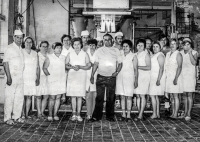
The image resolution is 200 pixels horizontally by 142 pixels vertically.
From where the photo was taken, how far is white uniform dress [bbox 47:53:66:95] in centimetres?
527

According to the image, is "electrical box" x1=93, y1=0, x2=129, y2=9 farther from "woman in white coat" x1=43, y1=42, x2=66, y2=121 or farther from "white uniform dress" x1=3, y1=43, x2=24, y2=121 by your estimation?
"white uniform dress" x1=3, y1=43, x2=24, y2=121

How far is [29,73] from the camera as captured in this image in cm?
530

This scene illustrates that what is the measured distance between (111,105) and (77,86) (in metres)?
0.82

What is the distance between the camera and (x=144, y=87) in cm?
544

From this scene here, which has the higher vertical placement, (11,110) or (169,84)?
(169,84)

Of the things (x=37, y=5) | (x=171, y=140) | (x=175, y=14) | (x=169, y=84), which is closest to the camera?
Answer: (x=171, y=140)

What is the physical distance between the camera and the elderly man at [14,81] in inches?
197

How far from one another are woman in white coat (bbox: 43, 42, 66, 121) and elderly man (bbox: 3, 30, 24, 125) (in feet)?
1.74

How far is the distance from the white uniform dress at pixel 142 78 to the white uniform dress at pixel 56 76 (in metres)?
1.59

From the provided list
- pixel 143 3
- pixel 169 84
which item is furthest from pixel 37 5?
pixel 169 84

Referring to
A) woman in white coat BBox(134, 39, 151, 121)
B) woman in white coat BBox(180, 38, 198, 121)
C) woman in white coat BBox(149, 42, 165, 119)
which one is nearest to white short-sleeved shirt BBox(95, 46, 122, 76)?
woman in white coat BBox(134, 39, 151, 121)

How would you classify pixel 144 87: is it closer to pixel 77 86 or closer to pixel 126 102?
pixel 126 102

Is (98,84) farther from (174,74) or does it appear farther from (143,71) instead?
(174,74)

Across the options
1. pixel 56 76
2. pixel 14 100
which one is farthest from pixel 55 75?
pixel 14 100
